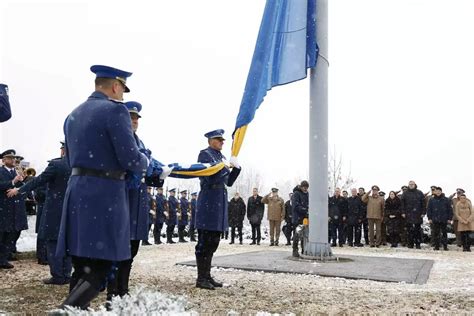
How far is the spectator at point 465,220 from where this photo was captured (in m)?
16.0

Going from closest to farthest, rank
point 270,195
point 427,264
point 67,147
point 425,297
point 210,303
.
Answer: point 67,147
point 210,303
point 425,297
point 427,264
point 270,195

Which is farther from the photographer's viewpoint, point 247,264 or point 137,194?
point 247,264

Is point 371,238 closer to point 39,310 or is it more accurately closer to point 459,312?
point 459,312

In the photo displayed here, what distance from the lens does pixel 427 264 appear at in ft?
33.1

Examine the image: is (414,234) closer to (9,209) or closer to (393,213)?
(393,213)

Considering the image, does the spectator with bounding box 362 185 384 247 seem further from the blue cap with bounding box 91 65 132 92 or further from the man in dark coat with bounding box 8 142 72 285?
the blue cap with bounding box 91 65 132 92

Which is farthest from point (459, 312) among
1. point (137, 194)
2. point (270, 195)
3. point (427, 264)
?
point (270, 195)

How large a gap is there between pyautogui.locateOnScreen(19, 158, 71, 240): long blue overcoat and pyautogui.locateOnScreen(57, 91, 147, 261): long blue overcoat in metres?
3.62

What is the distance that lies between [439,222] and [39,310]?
13878 millimetres

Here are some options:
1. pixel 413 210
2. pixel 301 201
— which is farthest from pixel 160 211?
pixel 413 210

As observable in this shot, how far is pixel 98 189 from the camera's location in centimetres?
383

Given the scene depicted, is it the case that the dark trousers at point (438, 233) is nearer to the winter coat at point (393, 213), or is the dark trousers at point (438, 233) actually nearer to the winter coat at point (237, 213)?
the winter coat at point (393, 213)

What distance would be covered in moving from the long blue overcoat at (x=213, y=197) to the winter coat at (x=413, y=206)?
37.9ft

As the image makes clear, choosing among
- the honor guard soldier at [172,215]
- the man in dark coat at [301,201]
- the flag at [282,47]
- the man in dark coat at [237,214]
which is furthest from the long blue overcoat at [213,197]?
the honor guard soldier at [172,215]
